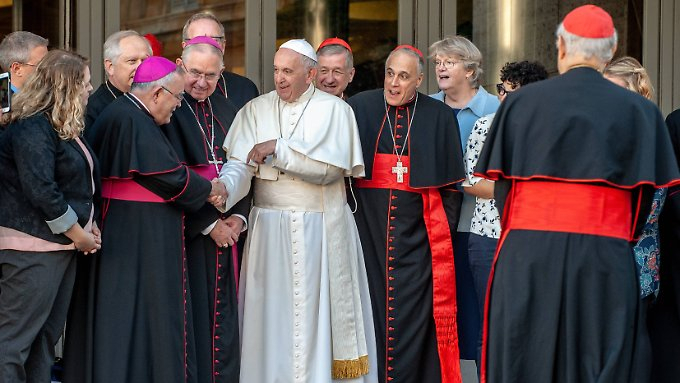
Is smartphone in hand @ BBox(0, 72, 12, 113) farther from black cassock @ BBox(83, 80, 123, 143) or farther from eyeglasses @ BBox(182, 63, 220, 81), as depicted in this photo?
eyeglasses @ BBox(182, 63, 220, 81)

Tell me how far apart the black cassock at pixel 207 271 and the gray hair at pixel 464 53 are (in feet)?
4.91

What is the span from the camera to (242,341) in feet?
20.0

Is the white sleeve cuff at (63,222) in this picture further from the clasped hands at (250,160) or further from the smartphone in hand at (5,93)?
the clasped hands at (250,160)

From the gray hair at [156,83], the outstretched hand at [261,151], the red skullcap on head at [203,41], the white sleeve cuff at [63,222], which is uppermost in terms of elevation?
the red skullcap on head at [203,41]

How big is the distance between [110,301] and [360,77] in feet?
9.79

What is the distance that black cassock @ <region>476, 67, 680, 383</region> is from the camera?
15.6 feet

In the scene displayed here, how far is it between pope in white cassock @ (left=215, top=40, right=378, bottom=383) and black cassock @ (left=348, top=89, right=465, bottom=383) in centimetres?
24

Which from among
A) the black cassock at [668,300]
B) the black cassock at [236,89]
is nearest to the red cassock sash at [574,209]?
the black cassock at [668,300]

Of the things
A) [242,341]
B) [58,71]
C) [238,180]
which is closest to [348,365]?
[242,341]

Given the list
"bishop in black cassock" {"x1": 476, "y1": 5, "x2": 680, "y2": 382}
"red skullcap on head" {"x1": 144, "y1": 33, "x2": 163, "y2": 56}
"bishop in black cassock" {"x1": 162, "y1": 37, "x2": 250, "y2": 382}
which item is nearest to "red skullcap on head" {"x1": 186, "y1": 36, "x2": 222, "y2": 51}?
"bishop in black cassock" {"x1": 162, "y1": 37, "x2": 250, "y2": 382}

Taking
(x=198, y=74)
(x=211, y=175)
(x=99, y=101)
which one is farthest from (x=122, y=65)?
(x=211, y=175)

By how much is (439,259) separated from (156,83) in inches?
72.5

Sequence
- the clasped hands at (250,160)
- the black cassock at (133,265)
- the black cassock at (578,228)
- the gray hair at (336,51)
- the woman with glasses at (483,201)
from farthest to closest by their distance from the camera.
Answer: the gray hair at (336,51), the woman with glasses at (483,201), the clasped hands at (250,160), the black cassock at (133,265), the black cassock at (578,228)

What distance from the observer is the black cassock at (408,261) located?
636cm
